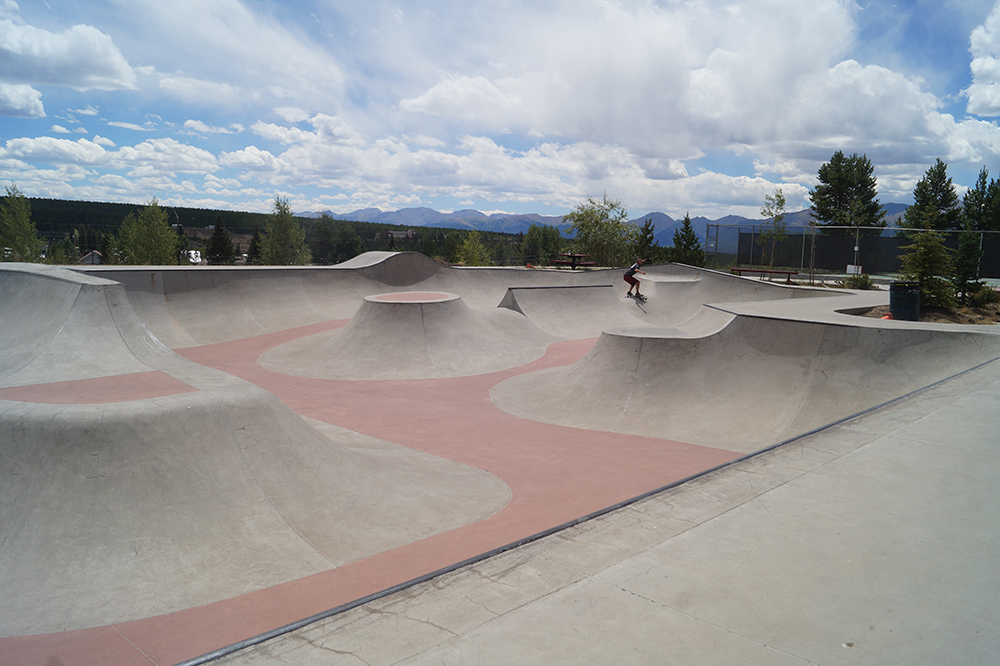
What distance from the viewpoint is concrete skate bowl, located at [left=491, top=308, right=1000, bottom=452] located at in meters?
8.62

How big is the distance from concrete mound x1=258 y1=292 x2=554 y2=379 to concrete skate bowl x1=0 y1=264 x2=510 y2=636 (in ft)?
22.1

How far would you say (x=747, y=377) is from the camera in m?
9.99

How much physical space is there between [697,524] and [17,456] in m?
5.56

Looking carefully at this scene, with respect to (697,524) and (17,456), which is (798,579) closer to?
(697,524)

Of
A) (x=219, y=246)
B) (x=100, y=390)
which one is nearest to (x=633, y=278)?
(x=100, y=390)

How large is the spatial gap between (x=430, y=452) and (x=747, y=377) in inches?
235

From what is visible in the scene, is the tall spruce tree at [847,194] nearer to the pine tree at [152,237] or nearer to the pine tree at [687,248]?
the pine tree at [687,248]

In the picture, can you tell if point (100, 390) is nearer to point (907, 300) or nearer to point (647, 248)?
point (907, 300)

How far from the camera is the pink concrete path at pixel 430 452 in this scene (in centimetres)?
380

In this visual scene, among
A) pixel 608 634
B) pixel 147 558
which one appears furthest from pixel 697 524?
pixel 147 558

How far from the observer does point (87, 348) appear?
26.9 feet

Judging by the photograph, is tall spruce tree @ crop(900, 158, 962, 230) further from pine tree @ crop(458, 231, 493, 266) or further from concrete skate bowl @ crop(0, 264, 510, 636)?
concrete skate bowl @ crop(0, 264, 510, 636)

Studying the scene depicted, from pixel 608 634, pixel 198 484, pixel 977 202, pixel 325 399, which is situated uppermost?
pixel 977 202

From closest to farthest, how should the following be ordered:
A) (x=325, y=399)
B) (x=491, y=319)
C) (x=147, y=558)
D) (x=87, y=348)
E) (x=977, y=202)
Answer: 1. (x=147, y=558)
2. (x=87, y=348)
3. (x=325, y=399)
4. (x=491, y=319)
5. (x=977, y=202)
